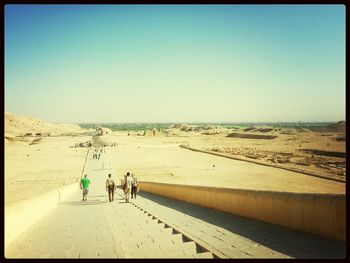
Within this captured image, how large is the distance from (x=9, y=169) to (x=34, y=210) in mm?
25823

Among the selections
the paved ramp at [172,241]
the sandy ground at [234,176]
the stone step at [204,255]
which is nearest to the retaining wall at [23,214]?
the paved ramp at [172,241]

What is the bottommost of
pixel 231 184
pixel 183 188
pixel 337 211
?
pixel 231 184

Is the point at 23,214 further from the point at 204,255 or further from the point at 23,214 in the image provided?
the point at 204,255

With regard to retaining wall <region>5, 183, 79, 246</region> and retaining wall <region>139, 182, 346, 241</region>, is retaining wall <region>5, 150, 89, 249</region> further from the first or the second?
retaining wall <region>139, 182, 346, 241</region>

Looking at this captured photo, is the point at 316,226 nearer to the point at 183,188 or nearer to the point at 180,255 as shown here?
the point at 180,255

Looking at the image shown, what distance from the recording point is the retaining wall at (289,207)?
490 centimetres

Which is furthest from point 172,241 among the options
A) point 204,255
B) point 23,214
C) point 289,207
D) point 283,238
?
point 23,214

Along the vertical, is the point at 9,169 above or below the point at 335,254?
below

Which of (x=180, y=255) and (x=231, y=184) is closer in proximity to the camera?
(x=180, y=255)

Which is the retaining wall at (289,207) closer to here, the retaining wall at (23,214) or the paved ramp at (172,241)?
the paved ramp at (172,241)

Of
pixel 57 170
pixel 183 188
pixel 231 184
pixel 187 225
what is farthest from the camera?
pixel 57 170

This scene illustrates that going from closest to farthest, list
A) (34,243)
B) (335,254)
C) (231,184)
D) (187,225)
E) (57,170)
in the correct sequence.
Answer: (335,254), (34,243), (187,225), (231,184), (57,170)

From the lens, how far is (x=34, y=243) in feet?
18.4

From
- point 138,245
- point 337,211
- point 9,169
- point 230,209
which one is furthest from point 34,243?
point 9,169
